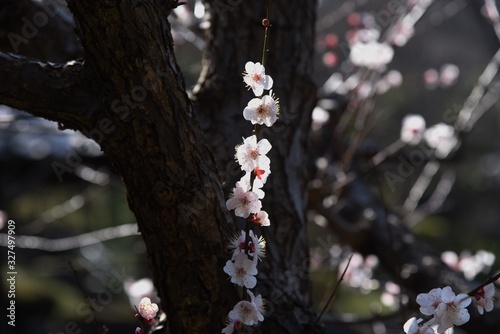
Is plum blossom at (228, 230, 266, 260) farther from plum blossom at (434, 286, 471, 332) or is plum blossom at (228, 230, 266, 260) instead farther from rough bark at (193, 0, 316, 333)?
rough bark at (193, 0, 316, 333)

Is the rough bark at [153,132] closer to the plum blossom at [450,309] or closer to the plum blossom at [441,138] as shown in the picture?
the plum blossom at [450,309]

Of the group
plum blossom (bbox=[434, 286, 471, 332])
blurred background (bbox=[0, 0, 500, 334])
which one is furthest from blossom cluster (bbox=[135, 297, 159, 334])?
plum blossom (bbox=[434, 286, 471, 332])

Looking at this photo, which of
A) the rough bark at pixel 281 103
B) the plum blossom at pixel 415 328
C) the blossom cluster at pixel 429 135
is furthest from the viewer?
the blossom cluster at pixel 429 135

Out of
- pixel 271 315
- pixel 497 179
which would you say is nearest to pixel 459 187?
pixel 497 179

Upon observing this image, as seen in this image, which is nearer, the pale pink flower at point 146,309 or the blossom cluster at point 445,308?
the blossom cluster at point 445,308

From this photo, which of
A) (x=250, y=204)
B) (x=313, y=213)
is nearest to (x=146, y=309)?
(x=250, y=204)

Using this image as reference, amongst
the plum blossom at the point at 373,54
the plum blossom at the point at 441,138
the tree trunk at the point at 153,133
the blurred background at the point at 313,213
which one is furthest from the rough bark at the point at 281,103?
the plum blossom at the point at 441,138
